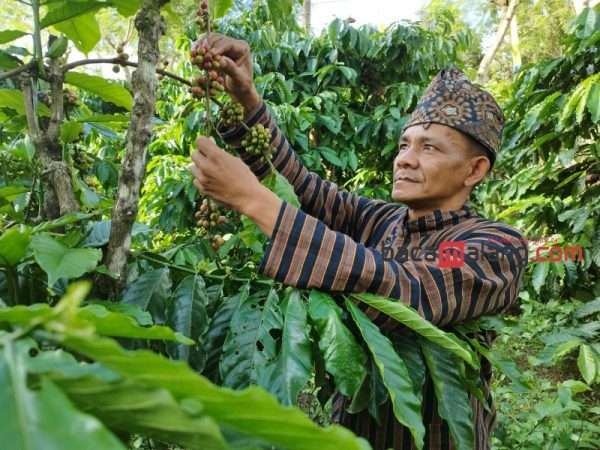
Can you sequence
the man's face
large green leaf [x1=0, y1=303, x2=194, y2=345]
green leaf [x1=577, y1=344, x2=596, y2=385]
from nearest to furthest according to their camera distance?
large green leaf [x1=0, y1=303, x2=194, y2=345], the man's face, green leaf [x1=577, y1=344, x2=596, y2=385]

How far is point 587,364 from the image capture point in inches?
61.9

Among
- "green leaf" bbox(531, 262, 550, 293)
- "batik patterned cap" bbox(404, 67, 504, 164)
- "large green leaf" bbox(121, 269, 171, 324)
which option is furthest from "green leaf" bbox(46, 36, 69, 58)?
"green leaf" bbox(531, 262, 550, 293)

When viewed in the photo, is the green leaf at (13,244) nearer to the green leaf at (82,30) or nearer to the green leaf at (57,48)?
the green leaf at (57,48)

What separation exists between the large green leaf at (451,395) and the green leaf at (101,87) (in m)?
0.62

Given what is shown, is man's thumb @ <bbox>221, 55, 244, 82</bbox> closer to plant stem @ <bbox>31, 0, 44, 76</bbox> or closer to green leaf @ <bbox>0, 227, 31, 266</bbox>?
plant stem @ <bbox>31, 0, 44, 76</bbox>

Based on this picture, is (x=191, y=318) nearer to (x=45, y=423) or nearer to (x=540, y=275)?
(x=45, y=423)

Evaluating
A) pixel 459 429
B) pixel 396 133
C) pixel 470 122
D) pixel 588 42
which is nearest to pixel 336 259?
pixel 459 429

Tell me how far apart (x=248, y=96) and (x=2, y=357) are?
0.86 m

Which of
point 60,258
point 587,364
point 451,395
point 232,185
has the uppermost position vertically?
point 232,185

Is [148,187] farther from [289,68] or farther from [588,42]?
[588,42]

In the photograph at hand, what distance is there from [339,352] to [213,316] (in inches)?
8.2

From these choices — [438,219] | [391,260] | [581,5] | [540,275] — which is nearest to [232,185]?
[391,260]

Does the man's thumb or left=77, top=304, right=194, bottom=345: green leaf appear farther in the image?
the man's thumb

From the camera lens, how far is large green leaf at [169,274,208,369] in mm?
699
